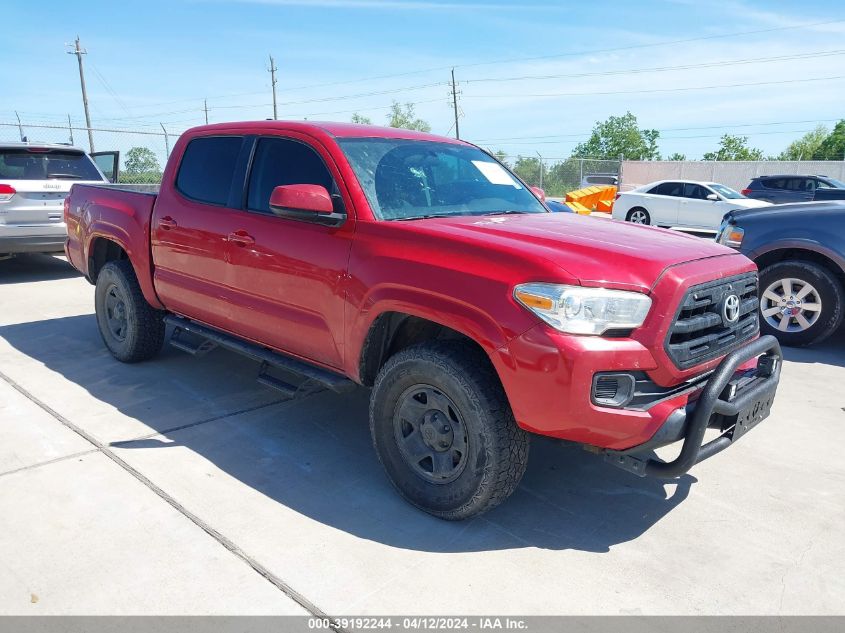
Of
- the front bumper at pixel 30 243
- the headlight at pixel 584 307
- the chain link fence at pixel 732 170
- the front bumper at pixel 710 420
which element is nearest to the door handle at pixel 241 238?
the headlight at pixel 584 307

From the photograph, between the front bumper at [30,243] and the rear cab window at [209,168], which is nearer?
the rear cab window at [209,168]

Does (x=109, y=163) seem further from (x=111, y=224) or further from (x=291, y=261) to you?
(x=291, y=261)

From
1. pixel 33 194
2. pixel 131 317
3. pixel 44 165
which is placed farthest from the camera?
pixel 44 165

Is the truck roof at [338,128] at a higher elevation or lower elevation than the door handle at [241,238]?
higher

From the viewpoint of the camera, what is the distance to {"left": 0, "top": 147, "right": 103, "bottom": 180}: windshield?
8562mm

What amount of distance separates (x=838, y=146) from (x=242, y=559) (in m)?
80.8

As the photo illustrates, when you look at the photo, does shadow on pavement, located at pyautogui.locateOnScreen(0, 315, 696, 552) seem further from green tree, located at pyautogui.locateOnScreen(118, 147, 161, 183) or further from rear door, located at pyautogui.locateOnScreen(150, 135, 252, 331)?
green tree, located at pyautogui.locateOnScreen(118, 147, 161, 183)

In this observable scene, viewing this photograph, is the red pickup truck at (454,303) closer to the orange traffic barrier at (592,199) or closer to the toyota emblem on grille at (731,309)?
the toyota emblem on grille at (731,309)

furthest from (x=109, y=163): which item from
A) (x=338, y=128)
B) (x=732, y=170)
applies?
(x=732, y=170)

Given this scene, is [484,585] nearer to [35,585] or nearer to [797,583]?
[797,583]

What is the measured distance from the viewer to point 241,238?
400cm

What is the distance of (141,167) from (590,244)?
16966 mm

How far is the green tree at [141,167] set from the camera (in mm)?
16734

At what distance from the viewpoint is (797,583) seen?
273 cm
